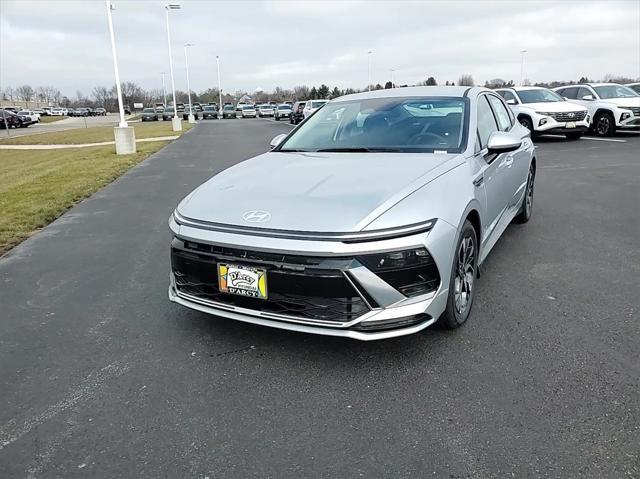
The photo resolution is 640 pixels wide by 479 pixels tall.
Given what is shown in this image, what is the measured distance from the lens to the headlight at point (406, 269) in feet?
8.79

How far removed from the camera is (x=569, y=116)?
1523 cm

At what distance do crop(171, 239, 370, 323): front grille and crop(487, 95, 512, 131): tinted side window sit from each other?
3.01 m

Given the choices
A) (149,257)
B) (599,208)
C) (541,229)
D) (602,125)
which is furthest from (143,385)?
(602,125)

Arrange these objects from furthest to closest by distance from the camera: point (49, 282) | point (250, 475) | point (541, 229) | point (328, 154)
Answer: point (541, 229) < point (49, 282) < point (328, 154) < point (250, 475)

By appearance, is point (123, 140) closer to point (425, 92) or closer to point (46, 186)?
point (46, 186)

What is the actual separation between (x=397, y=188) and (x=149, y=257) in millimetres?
3138

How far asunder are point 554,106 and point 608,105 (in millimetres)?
2103

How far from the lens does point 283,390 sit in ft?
8.98

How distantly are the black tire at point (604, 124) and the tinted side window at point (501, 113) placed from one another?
1313 cm

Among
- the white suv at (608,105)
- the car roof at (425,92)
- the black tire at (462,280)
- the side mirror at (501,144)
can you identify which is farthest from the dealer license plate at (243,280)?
the white suv at (608,105)

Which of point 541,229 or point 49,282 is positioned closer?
point 49,282

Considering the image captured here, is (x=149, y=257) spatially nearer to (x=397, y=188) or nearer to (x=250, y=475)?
(x=397, y=188)

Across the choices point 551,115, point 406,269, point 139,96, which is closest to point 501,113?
point 406,269

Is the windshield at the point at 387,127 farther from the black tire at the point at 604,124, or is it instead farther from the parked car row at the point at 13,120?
the parked car row at the point at 13,120
